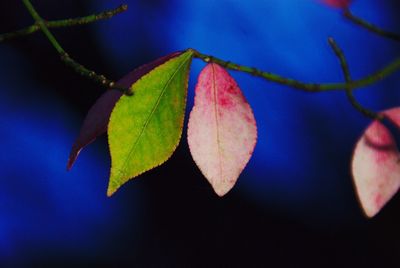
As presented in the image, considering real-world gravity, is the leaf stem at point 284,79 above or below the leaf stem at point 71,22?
below

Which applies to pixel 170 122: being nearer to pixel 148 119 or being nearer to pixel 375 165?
pixel 148 119

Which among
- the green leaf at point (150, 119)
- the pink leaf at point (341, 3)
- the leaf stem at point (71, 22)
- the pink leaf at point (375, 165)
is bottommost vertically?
the pink leaf at point (375, 165)

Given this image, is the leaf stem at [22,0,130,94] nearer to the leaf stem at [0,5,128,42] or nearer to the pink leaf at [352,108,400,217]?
the leaf stem at [0,5,128,42]

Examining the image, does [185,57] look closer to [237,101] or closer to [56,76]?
[237,101]

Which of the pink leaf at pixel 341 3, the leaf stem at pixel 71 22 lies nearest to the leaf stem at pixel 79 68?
the leaf stem at pixel 71 22

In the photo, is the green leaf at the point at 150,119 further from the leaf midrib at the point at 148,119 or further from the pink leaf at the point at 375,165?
the pink leaf at the point at 375,165
